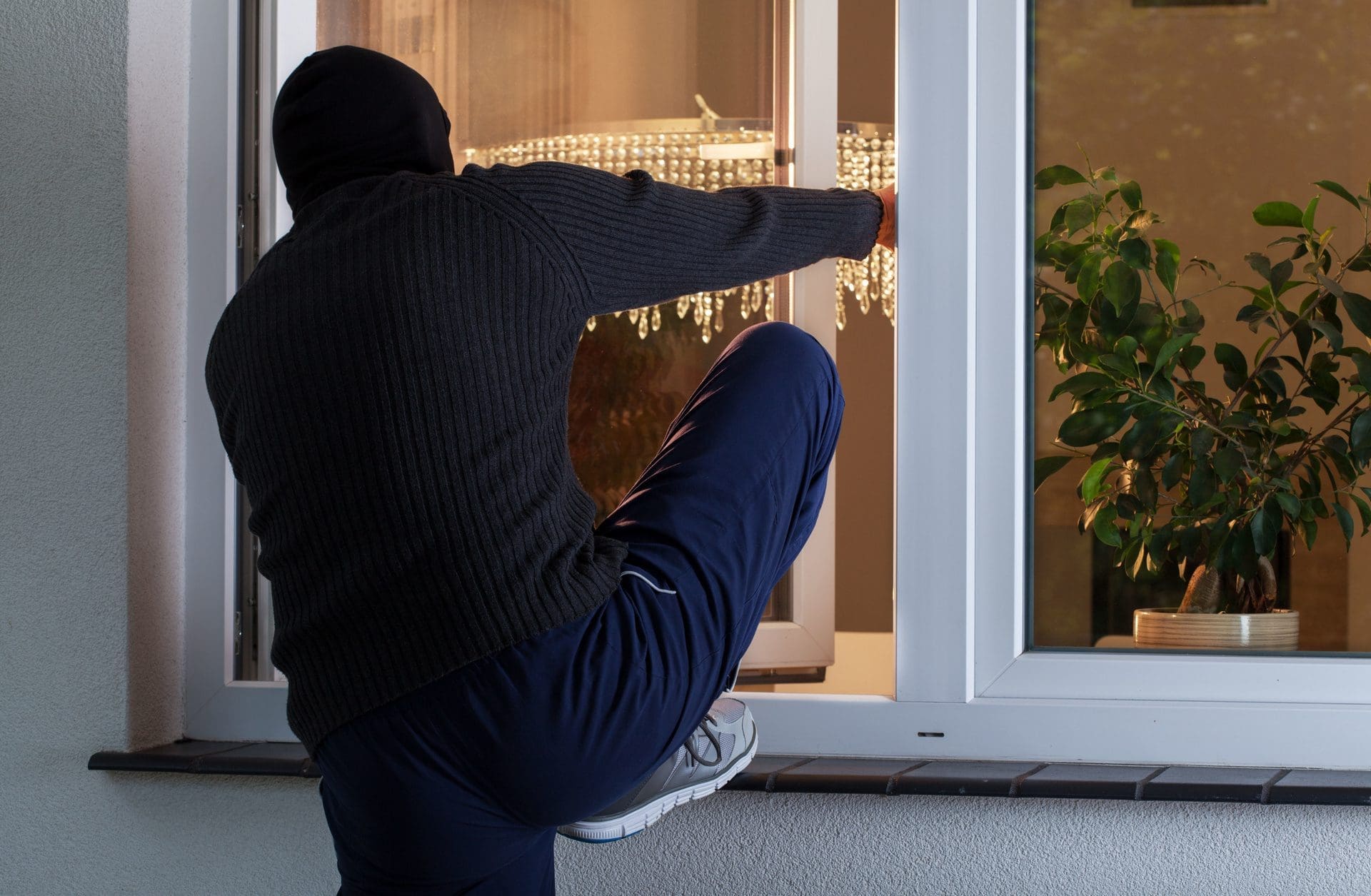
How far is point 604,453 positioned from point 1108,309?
28.9 inches

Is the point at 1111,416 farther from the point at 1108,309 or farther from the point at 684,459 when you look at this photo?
the point at 684,459

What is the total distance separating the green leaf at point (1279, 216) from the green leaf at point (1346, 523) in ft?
1.28

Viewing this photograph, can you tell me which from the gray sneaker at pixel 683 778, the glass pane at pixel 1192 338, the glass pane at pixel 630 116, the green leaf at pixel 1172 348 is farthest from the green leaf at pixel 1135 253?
the gray sneaker at pixel 683 778

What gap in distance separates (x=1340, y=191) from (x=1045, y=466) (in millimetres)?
576

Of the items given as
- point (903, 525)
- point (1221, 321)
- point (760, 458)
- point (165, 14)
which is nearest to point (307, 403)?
point (760, 458)

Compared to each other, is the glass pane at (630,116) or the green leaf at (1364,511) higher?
the glass pane at (630,116)

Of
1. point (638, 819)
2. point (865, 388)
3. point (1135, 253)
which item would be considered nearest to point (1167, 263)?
point (1135, 253)

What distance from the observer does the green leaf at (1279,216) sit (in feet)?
5.36

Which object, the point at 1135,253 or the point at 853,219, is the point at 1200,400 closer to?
the point at 1135,253

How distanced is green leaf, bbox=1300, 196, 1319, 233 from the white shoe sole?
1080 mm

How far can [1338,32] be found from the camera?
1.69 meters

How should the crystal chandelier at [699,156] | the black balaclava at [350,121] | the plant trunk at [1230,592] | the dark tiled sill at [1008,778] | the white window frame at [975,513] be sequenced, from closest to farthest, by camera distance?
the black balaclava at [350,121] → the dark tiled sill at [1008,778] → the white window frame at [975,513] → the plant trunk at [1230,592] → the crystal chandelier at [699,156]

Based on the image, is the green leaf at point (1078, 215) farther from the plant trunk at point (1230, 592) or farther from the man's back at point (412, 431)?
the man's back at point (412, 431)

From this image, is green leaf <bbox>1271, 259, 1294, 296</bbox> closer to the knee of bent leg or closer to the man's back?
the knee of bent leg
